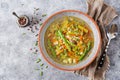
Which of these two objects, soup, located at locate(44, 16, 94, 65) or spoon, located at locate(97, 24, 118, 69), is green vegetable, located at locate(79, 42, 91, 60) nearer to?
soup, located at locate(44, 16, 94, 65)

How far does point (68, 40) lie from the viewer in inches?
113

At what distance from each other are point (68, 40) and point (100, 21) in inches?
13.7

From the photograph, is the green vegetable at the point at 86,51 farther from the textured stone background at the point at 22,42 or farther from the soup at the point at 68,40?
the textured stone background at the point at 22,42

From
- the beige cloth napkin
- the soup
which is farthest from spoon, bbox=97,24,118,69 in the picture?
the soup

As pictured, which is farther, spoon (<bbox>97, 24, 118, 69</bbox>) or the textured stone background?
the textured stone background

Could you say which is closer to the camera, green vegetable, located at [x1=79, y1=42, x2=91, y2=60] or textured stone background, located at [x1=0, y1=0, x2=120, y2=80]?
green vegetable, located at [x1=79, y1=42, x2=91, y2=60]

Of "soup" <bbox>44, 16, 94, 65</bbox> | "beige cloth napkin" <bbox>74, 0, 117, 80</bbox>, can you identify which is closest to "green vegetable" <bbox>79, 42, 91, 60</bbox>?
"soup" <bbox>44, 16, 94, 65</bbox>

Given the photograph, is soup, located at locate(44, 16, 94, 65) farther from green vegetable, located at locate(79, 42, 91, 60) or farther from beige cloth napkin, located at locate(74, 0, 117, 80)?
beige cloth napkin, located at locate(74, 0, 117, 80)

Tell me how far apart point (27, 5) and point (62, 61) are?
65cm

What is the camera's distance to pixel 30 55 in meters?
3.00

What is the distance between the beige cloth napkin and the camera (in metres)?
2.87

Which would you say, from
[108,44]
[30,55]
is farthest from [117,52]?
[30,55]

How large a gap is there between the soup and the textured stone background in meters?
0.14

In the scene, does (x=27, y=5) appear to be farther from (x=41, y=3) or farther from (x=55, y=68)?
(x=55, y=68)
